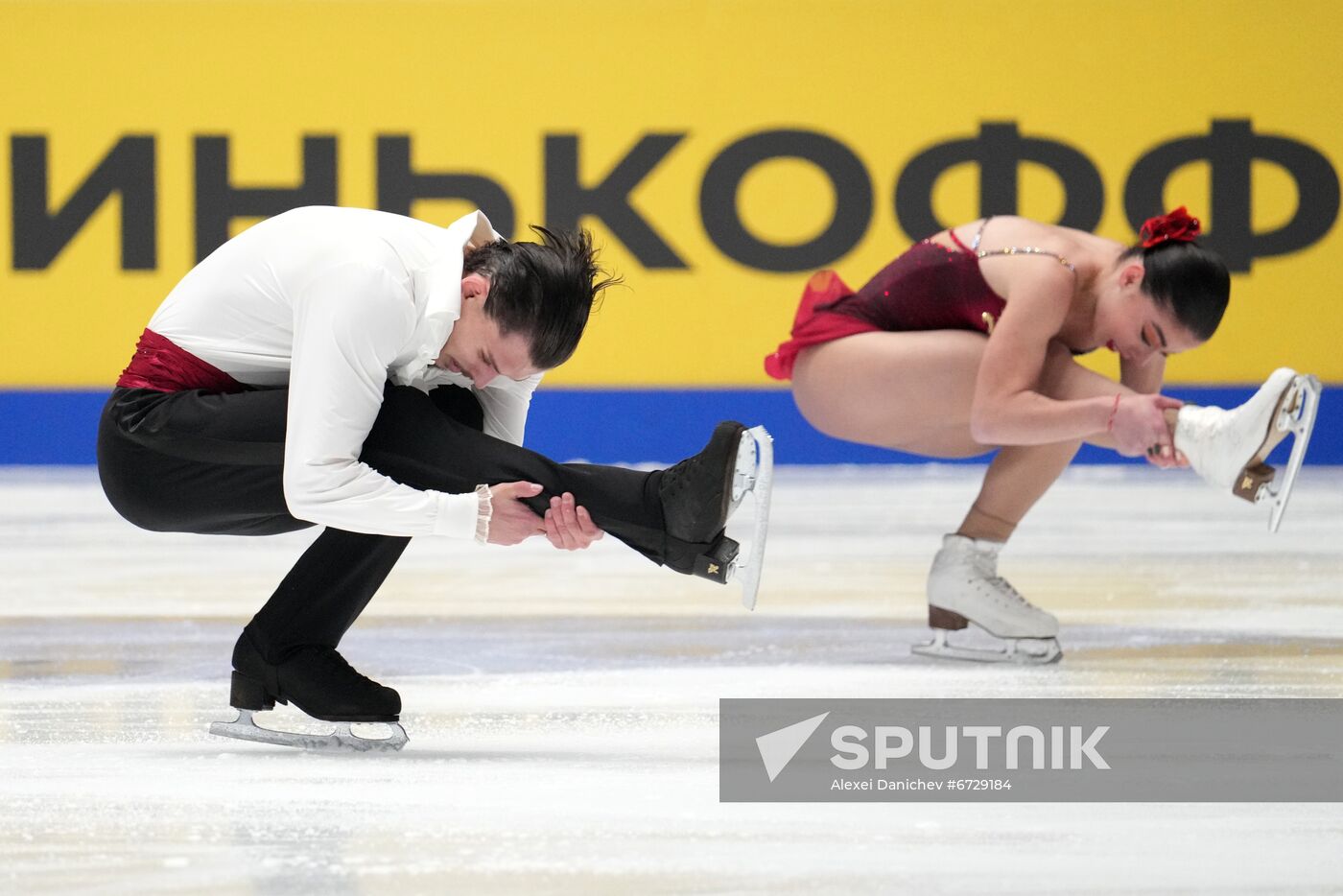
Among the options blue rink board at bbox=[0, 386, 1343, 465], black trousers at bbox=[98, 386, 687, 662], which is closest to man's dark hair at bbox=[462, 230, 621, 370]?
black trousers at bbox=[98, 386, 687, 662]

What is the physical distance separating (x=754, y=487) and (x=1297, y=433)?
2.49 feet

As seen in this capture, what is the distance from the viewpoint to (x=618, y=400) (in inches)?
217

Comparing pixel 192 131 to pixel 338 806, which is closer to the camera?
pixel 338 806

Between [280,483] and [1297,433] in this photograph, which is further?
[1297,433]

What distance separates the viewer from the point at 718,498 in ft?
5.15

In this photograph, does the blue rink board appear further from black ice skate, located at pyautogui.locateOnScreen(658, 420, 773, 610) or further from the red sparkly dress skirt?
black ice skate, located at pyautogui.locateOnScreen(658, 420, 773, 610)

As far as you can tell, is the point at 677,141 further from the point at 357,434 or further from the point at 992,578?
the point at 357,434

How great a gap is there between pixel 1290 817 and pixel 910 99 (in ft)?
14.4

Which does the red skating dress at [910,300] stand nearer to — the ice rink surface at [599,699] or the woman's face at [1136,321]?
the woman's face at [1136,321]

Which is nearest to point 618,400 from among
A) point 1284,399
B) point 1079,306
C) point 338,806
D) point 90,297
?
point 90,297

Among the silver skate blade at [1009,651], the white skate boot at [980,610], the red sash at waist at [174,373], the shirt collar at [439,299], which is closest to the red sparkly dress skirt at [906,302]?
the white skate boot at [980,610]

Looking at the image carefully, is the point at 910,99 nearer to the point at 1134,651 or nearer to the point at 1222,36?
the point at 1222,36

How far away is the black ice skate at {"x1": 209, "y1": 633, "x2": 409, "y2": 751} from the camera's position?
1.68 m

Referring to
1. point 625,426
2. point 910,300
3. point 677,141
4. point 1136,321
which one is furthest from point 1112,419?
point 677,141
